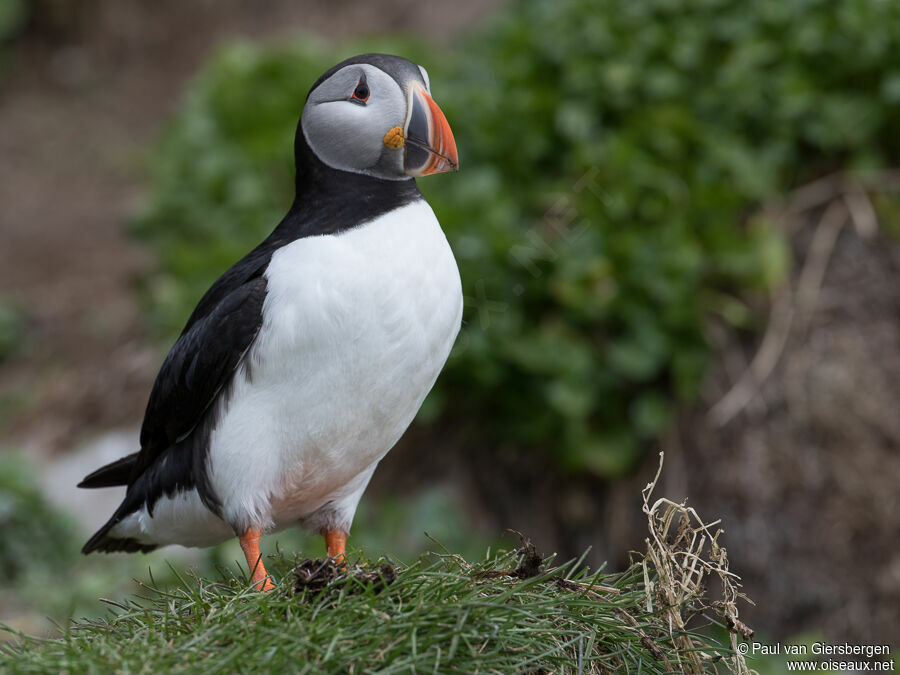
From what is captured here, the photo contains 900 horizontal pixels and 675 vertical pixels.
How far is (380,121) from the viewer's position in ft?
8.77

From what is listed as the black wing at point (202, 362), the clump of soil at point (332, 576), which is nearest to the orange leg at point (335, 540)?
the black wing at point (202, 362)

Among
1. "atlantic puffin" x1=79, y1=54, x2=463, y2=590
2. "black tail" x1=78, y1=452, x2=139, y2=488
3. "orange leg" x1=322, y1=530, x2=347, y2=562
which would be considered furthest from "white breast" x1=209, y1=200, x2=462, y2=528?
"black tail" x1=78, y1=452, x2=139, y2=488

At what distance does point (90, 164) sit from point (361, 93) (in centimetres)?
822

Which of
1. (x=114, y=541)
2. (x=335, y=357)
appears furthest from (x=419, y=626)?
(x=114, y=541)

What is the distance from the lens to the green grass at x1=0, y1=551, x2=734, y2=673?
2031mm

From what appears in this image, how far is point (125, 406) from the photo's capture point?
6.13 m

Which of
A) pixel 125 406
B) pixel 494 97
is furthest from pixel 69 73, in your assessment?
pixel 494 97

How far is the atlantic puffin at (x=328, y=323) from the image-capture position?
2598mm

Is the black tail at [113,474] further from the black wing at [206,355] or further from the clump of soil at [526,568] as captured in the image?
the clump of soil at [526,568]

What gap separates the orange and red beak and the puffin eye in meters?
0.12

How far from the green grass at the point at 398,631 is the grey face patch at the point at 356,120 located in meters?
1.06

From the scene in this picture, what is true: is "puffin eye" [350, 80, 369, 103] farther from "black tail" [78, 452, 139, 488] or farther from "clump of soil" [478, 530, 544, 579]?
"black tail" [78, 452, 139, 488]

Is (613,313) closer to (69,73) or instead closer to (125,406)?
(125,406)

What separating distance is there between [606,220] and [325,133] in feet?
8.30
